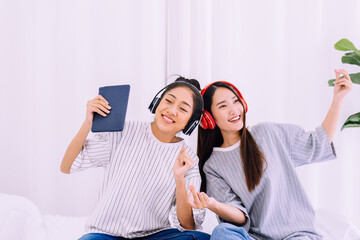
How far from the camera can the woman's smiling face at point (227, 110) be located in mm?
1388

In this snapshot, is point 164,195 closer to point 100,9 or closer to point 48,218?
point 48,218

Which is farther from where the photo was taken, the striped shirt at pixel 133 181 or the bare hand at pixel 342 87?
the bare hand at pixel 342 87

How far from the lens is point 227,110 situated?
1391 millimetres

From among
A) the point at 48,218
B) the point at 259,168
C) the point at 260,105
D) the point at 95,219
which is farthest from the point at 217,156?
the point at 48,218

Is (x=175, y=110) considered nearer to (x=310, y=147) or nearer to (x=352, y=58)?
(x=310, y=147)

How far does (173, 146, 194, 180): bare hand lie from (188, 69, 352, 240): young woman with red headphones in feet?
0.68

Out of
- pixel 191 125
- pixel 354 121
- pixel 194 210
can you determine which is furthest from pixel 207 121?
pixel 354 121

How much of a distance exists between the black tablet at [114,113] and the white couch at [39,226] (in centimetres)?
55

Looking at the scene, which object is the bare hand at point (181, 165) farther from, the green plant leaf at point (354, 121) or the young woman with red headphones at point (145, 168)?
the green plant leaf at point (354, 121)

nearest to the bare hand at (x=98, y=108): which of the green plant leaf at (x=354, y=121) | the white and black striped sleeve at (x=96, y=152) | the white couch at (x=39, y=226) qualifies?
the white and black striped sleeve at (x=96, y=152)

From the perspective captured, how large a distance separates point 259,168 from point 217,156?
199 mm

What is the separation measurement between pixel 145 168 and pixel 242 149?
413 millimetres

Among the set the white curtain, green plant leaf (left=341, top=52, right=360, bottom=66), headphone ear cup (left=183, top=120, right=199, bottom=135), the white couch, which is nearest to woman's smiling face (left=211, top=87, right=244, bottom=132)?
headphone ear cup (left=183, top=120, right=199, bottom=135)

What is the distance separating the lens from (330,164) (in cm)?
210
